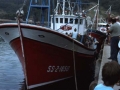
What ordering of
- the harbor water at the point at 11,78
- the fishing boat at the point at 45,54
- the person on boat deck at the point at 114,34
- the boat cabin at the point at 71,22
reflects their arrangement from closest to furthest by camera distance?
the person on boat deck at the point at 114,34
the fishing boat at the point at 45,54
the harbor water at the point at 11,78
the boat cabin at the point at 71,22

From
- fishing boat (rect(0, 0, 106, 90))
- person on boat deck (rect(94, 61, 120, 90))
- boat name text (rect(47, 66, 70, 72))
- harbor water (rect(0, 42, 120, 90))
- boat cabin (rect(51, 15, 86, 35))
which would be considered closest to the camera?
person on boat deck (rect(94, 61, 120, 90))

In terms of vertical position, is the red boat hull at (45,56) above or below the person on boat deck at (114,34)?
below

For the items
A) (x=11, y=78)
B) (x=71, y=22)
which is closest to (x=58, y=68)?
(x=71, y=22)

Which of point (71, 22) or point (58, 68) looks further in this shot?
point (71, 22)

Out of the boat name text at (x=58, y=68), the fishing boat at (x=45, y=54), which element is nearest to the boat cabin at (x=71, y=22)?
the fishing boat at (x=45, y=54)

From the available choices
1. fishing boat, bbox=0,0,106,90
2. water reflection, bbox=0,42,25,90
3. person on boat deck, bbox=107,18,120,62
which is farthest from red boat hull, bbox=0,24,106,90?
water reflection, bbox=0,42,25,90

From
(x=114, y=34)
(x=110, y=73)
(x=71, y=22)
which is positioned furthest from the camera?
(x=71, y=22)

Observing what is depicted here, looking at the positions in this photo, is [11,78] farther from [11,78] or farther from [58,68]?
[58,68]

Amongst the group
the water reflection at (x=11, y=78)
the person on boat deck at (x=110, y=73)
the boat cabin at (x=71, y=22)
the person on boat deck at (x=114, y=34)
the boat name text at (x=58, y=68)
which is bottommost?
the water reflection at (x=11, y=78)

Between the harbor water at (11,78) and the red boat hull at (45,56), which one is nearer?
the red boat hull at (45,56)

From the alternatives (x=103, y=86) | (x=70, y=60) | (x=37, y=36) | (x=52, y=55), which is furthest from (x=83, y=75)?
(x=103, y=86)

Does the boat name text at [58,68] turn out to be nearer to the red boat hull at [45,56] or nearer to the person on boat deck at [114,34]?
the red boat hull at [45,56]

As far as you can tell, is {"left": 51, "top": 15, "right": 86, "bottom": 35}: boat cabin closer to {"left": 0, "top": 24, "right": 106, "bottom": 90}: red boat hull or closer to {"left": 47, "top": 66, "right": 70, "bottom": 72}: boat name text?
{"left": 0, "top": 24, "right": 106, "bottom": 90}: red boat hull

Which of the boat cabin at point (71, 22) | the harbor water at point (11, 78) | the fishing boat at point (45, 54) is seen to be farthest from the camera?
the boat cabin at point (71, 22)
